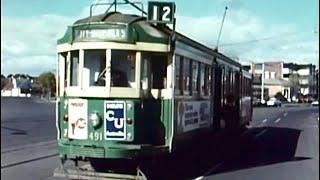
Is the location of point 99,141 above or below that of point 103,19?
below

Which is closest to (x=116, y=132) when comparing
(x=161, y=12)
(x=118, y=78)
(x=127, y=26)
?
(x=118, y=78)

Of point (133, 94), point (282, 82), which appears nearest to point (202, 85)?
point (133, 94)

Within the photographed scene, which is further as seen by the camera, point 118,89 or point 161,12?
point 161,12

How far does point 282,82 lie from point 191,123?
13240 centimetres

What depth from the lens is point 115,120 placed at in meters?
12.2

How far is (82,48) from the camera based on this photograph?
1259 centimetres

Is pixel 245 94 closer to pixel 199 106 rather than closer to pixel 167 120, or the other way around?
pixel 199 106

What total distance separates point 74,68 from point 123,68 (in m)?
1.03

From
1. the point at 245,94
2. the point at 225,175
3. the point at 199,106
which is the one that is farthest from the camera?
the point at 245,94

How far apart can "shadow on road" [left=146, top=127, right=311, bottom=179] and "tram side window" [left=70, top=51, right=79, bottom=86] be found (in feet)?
7.99

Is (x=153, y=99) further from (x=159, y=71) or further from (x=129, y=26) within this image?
(x=129, y=26)

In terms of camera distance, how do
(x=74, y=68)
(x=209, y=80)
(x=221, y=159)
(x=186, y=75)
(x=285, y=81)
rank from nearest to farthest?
(x=74, y=68)
(x=186, y=75)
(x=209, y=80)
(x=221, y=159)
(x=285, y=81)

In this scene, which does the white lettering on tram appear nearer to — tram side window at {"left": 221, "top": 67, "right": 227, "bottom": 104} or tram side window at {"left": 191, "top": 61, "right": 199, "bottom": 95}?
tram side window at {"left": 191, "top": 61, "right": 199, "bottom": 95}

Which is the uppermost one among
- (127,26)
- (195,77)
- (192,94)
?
(127,26)
